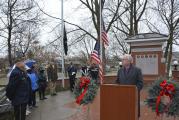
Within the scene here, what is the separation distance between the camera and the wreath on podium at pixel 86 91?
928 centimetres

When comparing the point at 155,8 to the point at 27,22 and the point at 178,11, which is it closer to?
the point at 178,11

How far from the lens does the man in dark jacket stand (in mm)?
7828

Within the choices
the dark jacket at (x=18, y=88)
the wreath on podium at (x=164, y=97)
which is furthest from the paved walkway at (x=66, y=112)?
the wreath on podium at (x=164, y=97)

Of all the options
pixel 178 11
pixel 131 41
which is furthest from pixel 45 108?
pixel 178 11

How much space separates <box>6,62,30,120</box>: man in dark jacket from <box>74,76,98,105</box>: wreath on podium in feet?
5.83

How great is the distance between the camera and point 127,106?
6492 millimetres

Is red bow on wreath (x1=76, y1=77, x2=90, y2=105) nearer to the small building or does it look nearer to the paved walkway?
the paved walkway

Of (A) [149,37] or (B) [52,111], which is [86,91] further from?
(A) [149,37]

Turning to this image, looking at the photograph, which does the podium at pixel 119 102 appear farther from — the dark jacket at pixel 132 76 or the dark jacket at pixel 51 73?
the dark jacket at pixel 51 73

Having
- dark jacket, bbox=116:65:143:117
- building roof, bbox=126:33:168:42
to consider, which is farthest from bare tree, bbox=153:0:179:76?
dark jacket, bbox=116:65:143:117

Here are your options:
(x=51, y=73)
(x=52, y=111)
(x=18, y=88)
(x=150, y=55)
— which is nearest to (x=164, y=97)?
(x=18, y=88)

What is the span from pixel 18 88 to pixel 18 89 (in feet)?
0.08

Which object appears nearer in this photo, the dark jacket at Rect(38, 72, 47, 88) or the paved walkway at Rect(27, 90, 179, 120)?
the paved walkway at Rect(27, 90, 179, 120)

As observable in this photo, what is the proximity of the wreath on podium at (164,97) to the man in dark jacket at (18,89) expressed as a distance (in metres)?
3.08
